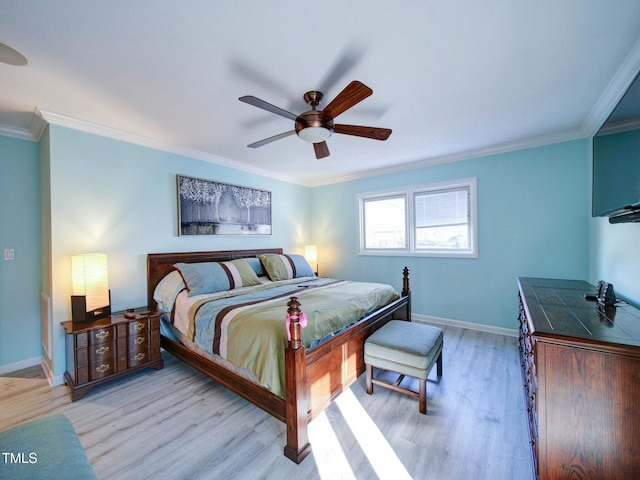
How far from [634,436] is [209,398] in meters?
2.64

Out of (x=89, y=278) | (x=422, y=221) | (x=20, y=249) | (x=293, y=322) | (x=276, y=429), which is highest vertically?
(x=422, y=221)

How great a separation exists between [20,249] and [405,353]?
406 cm

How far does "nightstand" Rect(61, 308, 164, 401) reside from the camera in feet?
7.55

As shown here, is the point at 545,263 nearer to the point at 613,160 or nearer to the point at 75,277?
the point at 613,160

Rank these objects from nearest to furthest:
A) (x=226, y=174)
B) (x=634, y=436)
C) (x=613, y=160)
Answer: (x=634, y=436)
(x=613, y=160)
(x=226, y=174)

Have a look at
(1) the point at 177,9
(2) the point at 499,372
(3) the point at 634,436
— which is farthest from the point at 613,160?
(1) the point at 177,9

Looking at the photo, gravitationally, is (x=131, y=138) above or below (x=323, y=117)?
above

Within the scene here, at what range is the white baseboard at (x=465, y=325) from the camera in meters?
3.56

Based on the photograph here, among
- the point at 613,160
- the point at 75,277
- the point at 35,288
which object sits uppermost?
the point at 613,160

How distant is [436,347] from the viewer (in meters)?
2.32

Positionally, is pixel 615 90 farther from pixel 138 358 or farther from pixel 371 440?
pixel 138 358

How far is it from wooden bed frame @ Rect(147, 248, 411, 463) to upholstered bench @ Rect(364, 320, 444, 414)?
0.16 m

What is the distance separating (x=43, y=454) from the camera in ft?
3.25

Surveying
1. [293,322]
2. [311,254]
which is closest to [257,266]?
[311,254]
